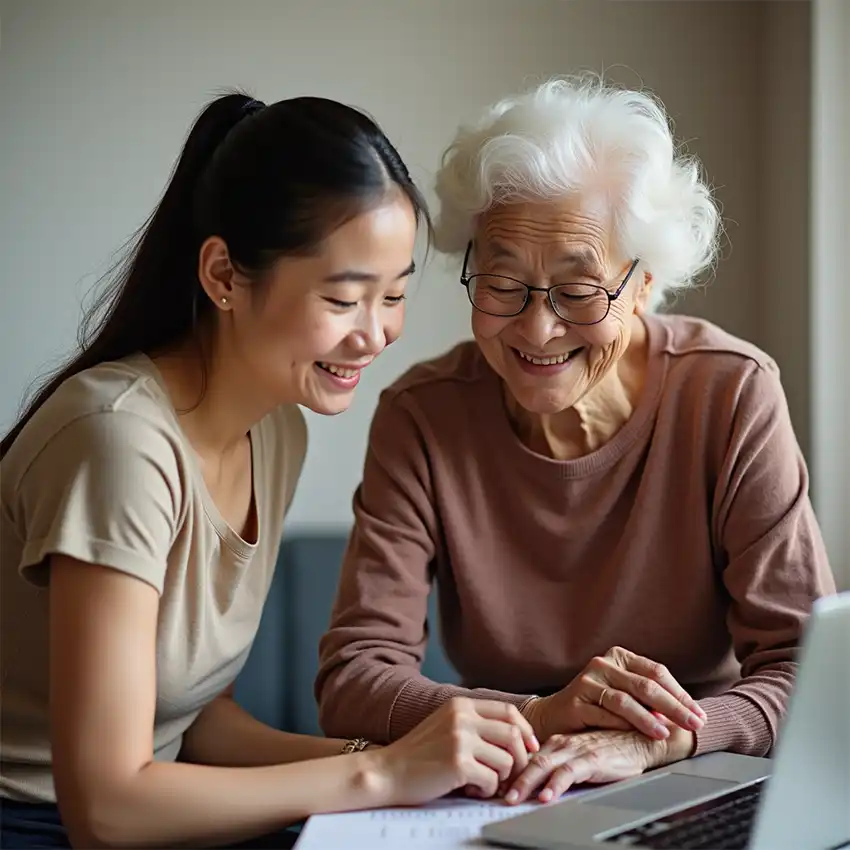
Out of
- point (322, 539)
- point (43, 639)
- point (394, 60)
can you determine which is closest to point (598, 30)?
point (394, 60)

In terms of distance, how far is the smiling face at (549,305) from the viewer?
1550 mm

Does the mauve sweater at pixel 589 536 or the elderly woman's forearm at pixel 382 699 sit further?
the mauve sweater at pixel 589 536

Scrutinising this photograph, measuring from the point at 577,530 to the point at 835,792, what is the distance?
69cm

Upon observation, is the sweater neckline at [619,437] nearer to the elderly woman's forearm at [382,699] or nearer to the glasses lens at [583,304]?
the glasses lens at [583,304]

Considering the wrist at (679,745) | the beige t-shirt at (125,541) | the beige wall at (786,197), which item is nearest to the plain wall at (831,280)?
the beige wall at (786,197)

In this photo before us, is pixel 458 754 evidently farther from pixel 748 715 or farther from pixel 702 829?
pixel 748 715

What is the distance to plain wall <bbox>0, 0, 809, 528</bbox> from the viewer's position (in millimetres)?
2512

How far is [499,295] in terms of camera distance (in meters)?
1.58

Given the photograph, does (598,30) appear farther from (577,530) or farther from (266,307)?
(266,307)

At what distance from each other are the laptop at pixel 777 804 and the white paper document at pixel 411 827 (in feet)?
0.12

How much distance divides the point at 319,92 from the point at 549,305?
121 cm

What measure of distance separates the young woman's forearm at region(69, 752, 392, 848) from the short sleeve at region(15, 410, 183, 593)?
192mm

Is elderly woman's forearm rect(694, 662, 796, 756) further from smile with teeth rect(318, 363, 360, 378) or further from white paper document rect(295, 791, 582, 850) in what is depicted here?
smile with teeth rect(318, 363, 360, 378)

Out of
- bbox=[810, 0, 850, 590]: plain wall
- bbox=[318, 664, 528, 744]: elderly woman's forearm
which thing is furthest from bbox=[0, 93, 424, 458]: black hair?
bbox=[810, 0, 850, 590]: plain wall
